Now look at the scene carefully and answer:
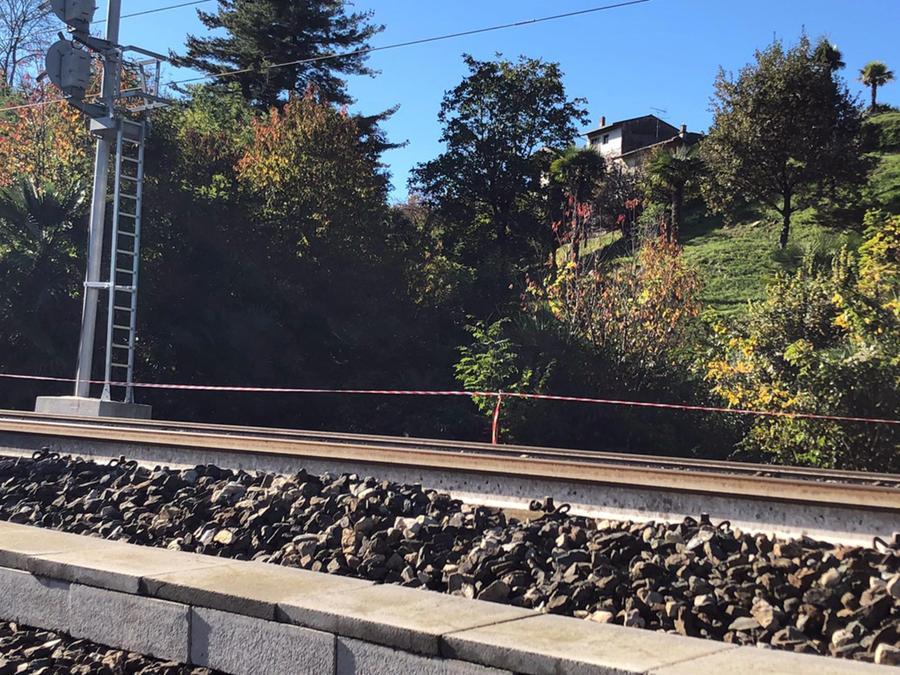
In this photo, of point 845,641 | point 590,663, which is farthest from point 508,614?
point 845,641

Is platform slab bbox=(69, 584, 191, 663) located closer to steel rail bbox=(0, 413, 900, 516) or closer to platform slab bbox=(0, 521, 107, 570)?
platform slab bbox=(0, 521, 107, 570)

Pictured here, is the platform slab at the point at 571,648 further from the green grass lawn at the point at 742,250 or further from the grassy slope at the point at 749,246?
the green grass lawn at the point at 742,250

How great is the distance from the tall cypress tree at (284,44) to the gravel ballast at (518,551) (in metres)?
36.2

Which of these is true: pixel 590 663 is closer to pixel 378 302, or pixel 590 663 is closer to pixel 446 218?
pixel 378 302

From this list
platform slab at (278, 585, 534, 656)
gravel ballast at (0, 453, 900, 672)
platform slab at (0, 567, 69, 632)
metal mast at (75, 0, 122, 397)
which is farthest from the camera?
metal mast at (75, 0, 122, 397)

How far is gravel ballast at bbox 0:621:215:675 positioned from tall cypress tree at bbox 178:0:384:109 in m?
38.6

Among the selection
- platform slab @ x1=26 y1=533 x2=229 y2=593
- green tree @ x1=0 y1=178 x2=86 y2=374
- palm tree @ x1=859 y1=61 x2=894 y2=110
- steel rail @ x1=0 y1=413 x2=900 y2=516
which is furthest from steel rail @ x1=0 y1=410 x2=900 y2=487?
palm tree @ x1=859 y1=61 x2=894 y2=110

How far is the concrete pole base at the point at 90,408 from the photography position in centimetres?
1675

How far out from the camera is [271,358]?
26781mm

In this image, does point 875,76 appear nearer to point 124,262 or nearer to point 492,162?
point 492,162

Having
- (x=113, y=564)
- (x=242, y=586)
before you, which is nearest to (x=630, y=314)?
(x=113, y=564)

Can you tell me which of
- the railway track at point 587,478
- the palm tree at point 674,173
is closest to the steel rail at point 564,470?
the railway track at point 587,478

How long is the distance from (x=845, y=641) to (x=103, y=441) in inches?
290

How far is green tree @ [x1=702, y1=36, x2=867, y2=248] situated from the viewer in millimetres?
41344
